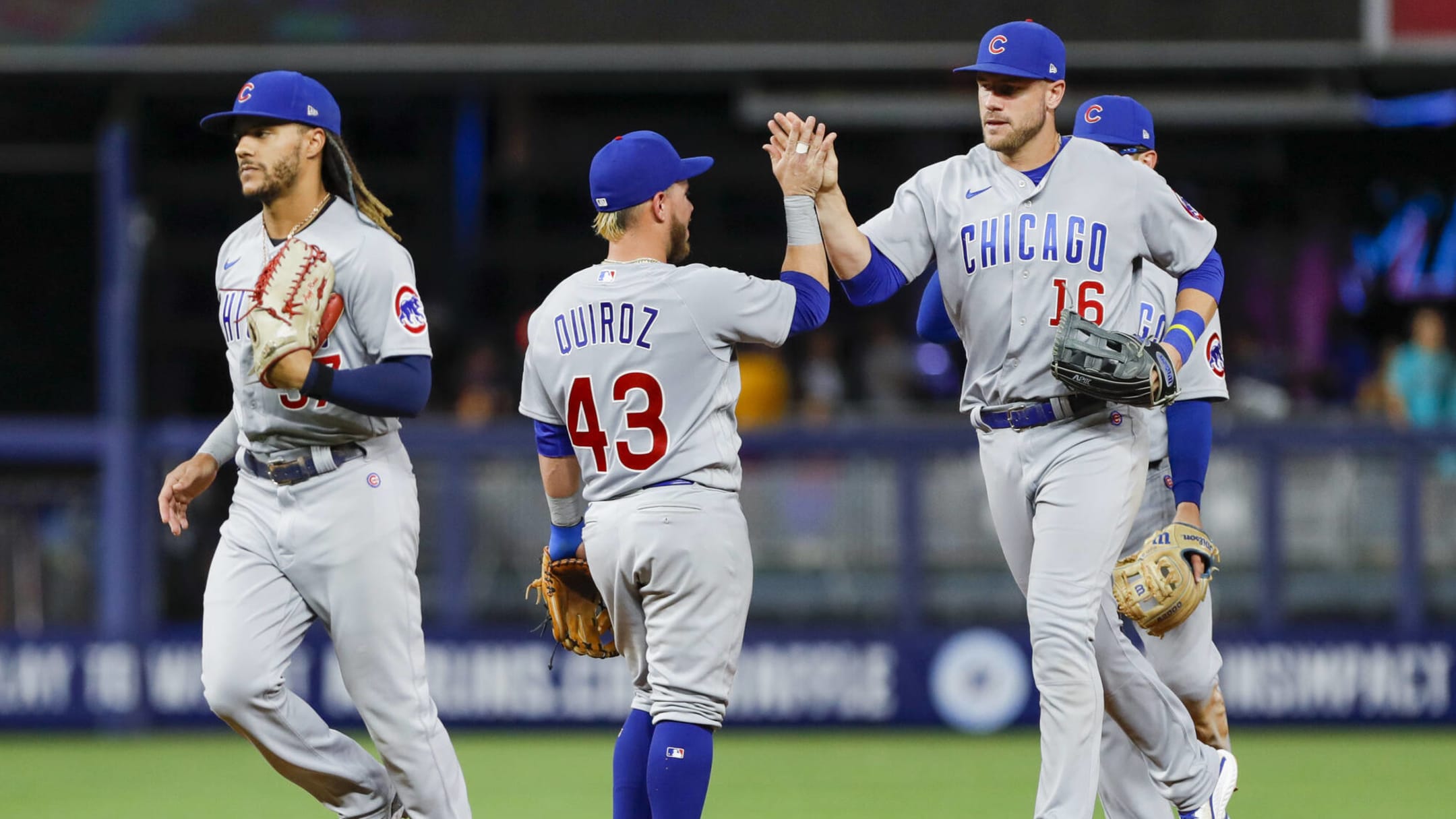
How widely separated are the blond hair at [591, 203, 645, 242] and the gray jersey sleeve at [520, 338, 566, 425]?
1.03ft

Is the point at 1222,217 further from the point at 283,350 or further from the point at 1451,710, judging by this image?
the point at 283,350

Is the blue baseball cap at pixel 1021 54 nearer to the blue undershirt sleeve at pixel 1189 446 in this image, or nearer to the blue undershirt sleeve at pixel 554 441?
the blue undershirt sleeve at pixel 1189 446

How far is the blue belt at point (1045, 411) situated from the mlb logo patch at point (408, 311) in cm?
161

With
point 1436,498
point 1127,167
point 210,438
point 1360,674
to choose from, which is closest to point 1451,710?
point 1360,674

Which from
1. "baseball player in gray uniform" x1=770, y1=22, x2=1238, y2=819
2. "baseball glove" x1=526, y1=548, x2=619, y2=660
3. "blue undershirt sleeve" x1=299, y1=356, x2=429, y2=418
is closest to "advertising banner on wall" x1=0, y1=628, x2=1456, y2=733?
"baseball glove" x1=526, y1=548, x2=619, y2=660

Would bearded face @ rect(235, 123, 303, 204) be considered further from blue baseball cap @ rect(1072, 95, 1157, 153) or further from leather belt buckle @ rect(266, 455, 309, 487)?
blue baseball cap @ rect(1072, 95, 1157, 153)

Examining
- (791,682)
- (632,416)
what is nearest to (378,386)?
(632,416)

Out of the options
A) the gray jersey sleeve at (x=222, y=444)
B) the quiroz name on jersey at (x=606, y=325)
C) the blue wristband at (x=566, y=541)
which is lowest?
the blue wristband at (x=566, y=541)

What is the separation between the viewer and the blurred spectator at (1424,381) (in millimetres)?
11398

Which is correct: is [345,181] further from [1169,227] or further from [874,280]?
[1169,227]

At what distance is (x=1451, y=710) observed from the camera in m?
10.5

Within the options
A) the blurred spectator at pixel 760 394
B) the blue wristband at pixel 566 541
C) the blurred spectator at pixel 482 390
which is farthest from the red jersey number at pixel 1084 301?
the blurred spectator at pixel 482 390

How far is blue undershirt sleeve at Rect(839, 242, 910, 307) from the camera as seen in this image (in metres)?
5.12

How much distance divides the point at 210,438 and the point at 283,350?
89cm
